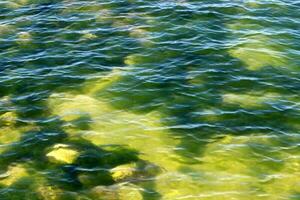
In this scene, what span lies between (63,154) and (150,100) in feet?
17.6

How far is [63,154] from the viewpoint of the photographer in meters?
17.3

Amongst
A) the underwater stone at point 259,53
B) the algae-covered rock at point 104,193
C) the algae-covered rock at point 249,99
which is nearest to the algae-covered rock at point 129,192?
the algae-covered rock at point 104,193

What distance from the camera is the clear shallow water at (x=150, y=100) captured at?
53.3 ft

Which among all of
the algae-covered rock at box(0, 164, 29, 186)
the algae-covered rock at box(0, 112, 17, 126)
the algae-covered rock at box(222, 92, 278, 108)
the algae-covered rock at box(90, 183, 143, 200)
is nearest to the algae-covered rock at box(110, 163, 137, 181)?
the algae-covered rock at box(90, 183, 143, 200)

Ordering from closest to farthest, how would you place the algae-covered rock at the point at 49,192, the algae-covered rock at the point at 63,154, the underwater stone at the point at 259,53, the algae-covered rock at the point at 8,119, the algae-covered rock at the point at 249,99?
the algae-covered rock at the point at 49,192
the algae-covered rock at the point at 63,154
the algae-covered rock at the point at 8,119
the algae-covered rock at the point at 249,99
the underwater stone at the point at 259,53

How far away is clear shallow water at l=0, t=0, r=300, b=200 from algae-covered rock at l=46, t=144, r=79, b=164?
0.15 ft

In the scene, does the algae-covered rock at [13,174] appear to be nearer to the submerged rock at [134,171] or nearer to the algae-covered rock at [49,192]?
the algae-covered rock at [49,192]

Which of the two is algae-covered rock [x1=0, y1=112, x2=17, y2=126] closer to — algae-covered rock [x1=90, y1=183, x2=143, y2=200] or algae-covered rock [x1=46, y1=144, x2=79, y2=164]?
algae-covered rock [x1=46, y1=144, x2=79, y2=164]

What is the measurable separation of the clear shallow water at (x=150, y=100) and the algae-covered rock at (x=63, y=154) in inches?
1.8

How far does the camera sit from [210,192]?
15633 millimetres

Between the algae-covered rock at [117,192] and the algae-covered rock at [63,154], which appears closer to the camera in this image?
the algae-covered rock at [117,192]

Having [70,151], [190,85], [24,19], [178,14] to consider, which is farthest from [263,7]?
[70,151]

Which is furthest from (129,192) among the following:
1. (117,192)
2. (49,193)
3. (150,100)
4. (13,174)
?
(150,100)

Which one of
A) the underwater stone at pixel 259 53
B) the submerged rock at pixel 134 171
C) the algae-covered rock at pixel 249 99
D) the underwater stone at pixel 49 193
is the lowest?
the underwater stone at pixel 49 193
